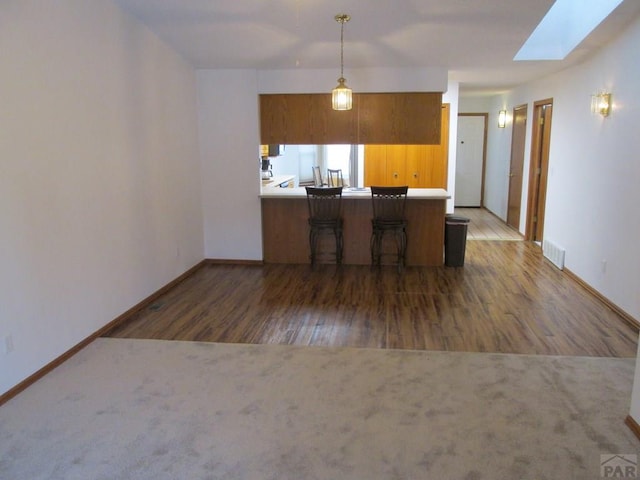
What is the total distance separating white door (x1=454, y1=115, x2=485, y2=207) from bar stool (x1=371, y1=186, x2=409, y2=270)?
17.4ft

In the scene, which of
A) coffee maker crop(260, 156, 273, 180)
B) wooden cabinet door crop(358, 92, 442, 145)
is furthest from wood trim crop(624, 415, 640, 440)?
coffee maker crop(260, 156, 273, 180)

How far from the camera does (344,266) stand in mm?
6246

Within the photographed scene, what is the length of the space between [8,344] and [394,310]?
299cm

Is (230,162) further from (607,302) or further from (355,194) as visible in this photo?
(607,302)

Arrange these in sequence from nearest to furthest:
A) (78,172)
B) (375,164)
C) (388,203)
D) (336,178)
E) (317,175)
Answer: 1. (78,172)
2. (388,203)
3. (375,164)
4. (336,178)
5. (317,175)

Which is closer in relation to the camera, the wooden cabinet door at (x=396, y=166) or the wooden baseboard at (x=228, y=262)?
the wooden baseboard at (x=228, y=262)

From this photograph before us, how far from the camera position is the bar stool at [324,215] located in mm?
5859

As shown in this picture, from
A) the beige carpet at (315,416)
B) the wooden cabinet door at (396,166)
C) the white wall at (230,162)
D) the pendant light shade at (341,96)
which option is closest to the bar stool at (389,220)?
the pendant light shade at (341,96)

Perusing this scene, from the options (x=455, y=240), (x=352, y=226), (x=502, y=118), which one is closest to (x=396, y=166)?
(x=352, y=226)

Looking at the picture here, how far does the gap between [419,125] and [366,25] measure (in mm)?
1705

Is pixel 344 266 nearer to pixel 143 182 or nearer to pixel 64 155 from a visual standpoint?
pixel 143 182

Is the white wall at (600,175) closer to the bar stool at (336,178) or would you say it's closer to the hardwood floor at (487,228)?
the hardwood floor at (487,228)

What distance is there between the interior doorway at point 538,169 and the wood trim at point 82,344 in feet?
16.9

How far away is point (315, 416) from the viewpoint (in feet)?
9.32
